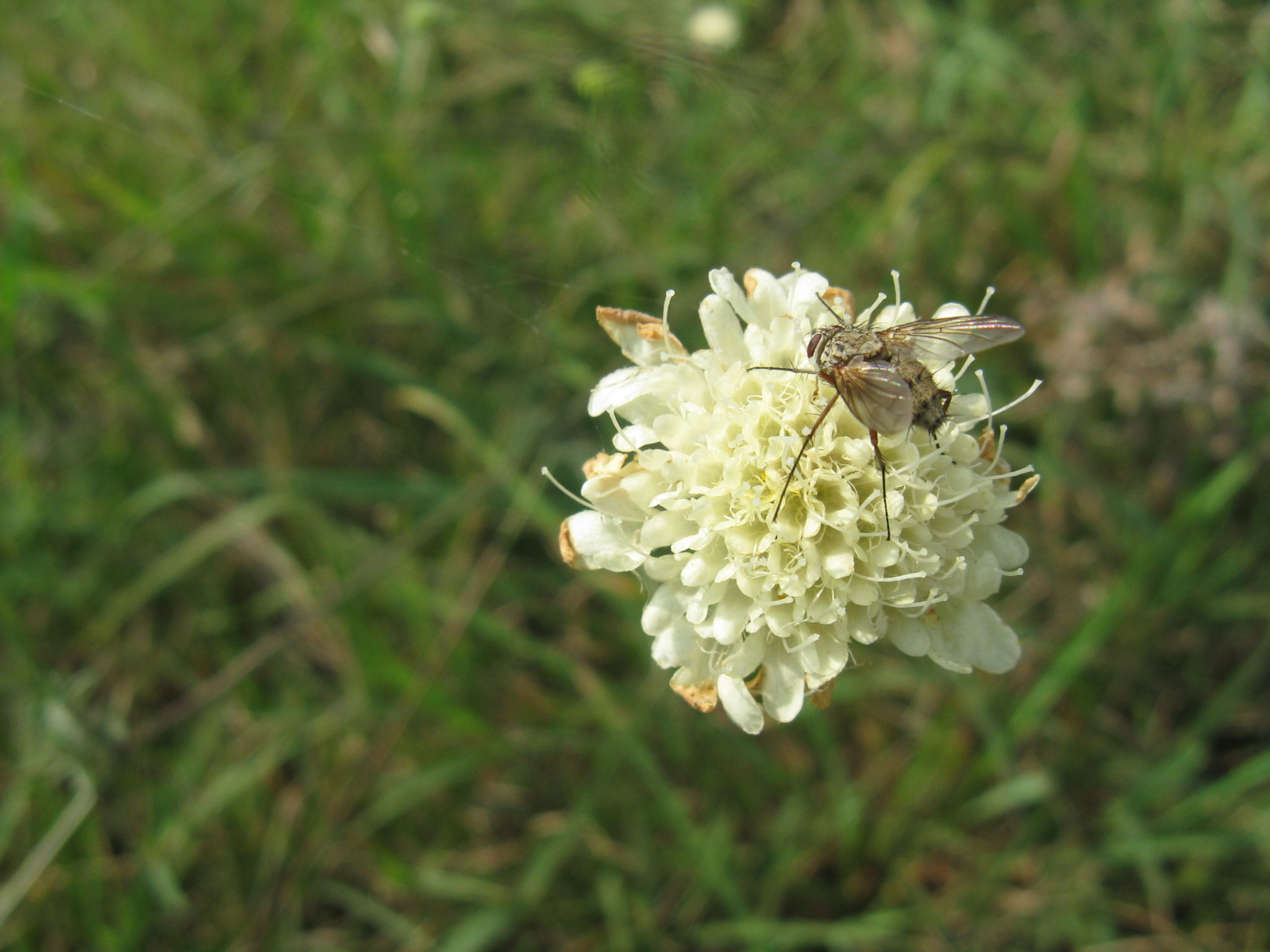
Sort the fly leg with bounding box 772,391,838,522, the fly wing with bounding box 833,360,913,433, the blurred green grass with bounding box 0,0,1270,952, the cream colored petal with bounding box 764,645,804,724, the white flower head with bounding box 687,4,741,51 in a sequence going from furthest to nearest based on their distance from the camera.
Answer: the white flower head with bounding box 687,4,741,51, the blurred green grass with bounding box 0,0,1270,952, the cream colored petal with bounding box 764,645,804,724, the fly leg with bounding box 772,391,838,522, the fly wing with bounding box 833,360,913,433

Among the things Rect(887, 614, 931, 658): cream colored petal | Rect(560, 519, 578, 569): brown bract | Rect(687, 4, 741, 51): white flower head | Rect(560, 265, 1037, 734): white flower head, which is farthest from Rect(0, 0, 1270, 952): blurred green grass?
Rect(887, 614, 931, 658): cream colored petal

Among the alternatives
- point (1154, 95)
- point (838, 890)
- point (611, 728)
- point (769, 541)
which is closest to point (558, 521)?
point (611, 728)

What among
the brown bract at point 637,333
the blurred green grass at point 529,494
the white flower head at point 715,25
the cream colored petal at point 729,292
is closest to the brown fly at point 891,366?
the cream colored petal at point 729,292

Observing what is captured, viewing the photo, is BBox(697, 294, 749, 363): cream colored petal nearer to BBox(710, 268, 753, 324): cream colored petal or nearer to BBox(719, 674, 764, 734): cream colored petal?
BBox(710, 268, 753, 324): cream colored petal

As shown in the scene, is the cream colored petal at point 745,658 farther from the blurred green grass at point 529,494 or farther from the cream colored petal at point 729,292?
the blurred green grass at point 529,494

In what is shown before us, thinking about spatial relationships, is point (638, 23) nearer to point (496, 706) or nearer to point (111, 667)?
point (496, 706)
